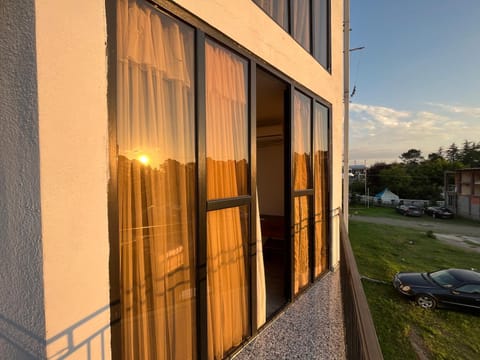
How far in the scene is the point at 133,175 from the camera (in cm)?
131

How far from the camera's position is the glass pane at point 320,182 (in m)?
3.63

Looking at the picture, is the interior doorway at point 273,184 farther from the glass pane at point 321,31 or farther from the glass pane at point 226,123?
the glass pane at point 321,31

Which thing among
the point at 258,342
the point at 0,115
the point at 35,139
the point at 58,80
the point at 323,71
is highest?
the point at 323,71

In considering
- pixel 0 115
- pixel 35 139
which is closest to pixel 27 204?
pixel 35 139

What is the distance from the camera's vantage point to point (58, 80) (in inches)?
37.4

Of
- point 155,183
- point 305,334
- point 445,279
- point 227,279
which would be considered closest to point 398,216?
point 445,279

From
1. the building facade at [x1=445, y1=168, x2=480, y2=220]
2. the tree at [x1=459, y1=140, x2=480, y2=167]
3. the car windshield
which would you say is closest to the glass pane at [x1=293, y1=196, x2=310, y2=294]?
the car windshield

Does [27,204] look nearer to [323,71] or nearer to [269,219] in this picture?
[323,71]

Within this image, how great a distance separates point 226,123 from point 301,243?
198 centimetres

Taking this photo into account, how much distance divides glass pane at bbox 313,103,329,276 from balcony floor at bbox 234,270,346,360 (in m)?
0.69

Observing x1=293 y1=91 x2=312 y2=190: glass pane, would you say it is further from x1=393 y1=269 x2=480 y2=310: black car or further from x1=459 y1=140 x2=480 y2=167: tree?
x1=459 y1=140 x2=480 y2=167: tree

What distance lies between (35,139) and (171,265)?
97 cm

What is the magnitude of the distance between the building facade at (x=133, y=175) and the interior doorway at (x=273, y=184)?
225 millimetres

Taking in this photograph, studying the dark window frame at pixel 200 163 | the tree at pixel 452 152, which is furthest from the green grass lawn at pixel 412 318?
the tree at pixel 452 152
